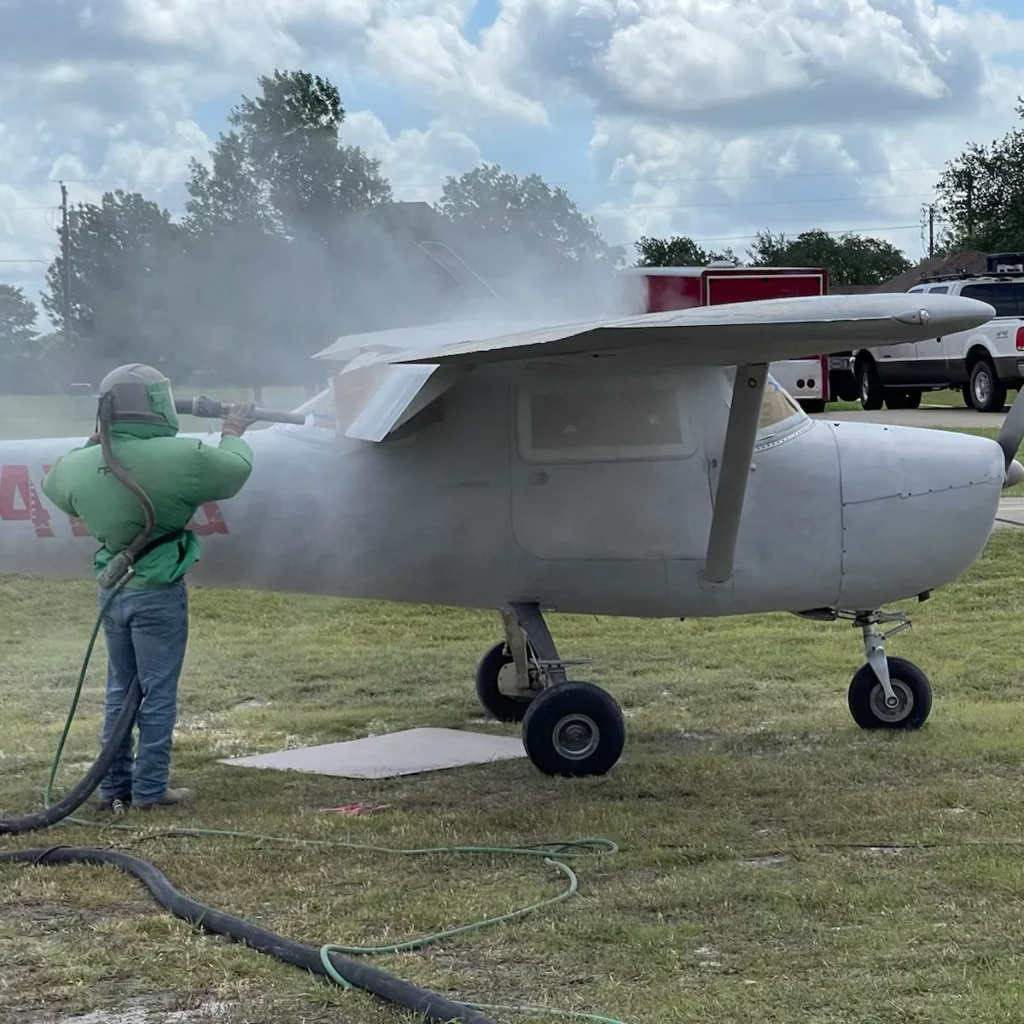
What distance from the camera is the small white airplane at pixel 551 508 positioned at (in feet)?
24.4

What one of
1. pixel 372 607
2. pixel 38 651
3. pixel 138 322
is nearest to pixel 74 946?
pixel 138 322

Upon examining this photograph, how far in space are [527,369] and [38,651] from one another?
631cm

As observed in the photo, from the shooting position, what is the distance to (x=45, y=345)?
774 cm

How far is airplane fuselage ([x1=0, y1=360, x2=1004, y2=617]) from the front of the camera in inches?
295

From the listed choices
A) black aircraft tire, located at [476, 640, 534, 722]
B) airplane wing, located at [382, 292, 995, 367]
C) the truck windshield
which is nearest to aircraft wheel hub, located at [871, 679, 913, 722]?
the truck windshield

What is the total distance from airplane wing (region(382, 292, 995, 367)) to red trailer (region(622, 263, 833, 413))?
16.4ft

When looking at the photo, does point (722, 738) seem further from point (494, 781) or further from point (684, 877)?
point (684, 877)

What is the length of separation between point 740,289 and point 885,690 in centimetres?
1035

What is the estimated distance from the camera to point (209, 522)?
24.6ft

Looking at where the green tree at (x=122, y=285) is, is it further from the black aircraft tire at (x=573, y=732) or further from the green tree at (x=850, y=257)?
the green tree at (x=850, y=257)

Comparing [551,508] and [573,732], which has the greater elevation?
[551,508]

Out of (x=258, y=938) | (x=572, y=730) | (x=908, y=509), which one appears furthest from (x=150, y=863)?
(x=908, y=509)

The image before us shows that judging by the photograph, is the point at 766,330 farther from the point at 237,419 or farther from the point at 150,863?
the point at 150,863

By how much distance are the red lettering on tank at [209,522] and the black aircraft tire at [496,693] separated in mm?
2301
